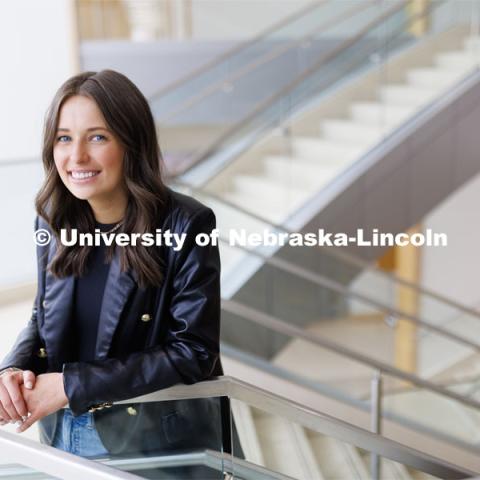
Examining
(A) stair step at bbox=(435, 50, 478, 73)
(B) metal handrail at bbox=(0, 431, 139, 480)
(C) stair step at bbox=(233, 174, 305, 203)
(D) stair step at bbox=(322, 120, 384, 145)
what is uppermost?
(B) metal handrail at bbox=(0, 431, 139, 480)

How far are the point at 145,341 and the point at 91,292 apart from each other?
0.60ft

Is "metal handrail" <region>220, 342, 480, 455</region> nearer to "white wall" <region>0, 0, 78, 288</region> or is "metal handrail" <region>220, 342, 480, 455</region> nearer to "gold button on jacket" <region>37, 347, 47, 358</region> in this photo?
"white wall" <region>0, 0, 78, 288</region>

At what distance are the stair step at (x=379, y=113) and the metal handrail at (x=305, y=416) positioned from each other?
439 cm

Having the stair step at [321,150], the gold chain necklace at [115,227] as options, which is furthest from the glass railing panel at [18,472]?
the stair step at [321,150]

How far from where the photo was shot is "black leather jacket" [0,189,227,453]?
62.3 inches

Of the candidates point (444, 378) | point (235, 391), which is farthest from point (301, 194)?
point (235, 391)

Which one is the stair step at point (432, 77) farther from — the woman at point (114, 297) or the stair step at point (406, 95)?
the woman at point (114, 297)

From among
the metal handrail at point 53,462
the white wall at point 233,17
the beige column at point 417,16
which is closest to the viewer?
the metal handrail at point 53,462

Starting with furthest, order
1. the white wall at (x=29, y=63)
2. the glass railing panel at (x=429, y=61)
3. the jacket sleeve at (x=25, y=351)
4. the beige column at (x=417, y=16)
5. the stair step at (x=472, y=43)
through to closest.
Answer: the beige column at (x=417, y=16)
the stair step at (x=472, y=43)
the glass railing panel at (x=429, y=61)
the white wall at (x=29, y=63)
the jacket sleeve at (x=25, y=351)

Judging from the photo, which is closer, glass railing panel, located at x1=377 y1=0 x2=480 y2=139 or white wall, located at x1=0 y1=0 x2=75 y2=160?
white wall, located at x1=0 y1=0 x2=75 y2=160

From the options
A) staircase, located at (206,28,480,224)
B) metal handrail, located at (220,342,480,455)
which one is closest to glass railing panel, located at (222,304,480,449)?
metal handrail, located at (220,342,480,455)

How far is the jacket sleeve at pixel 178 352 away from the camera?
1561 mm

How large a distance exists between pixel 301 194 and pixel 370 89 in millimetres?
1530

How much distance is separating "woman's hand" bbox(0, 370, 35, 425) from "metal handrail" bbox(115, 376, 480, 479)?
22 centimetres
